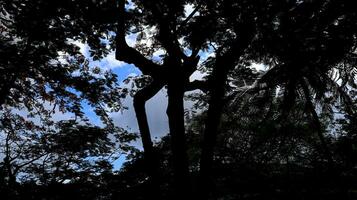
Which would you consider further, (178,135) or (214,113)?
(214,113)

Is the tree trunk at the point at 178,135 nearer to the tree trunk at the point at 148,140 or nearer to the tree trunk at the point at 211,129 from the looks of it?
the tree trunk at the point at 148,140

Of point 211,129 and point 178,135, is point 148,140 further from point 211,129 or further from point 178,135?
point 211,129

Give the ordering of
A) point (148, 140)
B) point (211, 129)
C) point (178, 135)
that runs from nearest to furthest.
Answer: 1. point (178, 135)
2. point (148, 140)
3. point (211, 129)

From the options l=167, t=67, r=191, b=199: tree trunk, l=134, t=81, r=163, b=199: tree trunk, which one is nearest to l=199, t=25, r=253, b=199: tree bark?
l=167, t=67, r=191, b=199: tree trunk

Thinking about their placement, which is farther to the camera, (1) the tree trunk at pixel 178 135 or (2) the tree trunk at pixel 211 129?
(2) the tree trunk at pixel 211 129

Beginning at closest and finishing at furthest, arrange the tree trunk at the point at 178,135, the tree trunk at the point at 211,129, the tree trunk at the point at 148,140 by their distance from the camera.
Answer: the tree trunk at the point at 178,135
the tree trunk at the point at 148,140
the tree trunk at the point at 211,129

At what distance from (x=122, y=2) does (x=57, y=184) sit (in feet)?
15.3

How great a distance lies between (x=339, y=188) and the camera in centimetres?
712

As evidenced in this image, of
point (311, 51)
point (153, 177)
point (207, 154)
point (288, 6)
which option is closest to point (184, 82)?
point (207, 154)

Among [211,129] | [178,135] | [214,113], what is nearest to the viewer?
[178,135]

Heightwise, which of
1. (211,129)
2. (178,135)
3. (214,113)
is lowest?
(178,135)

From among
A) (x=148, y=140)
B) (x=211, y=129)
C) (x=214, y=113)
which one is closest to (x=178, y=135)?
(x=148, y=140)

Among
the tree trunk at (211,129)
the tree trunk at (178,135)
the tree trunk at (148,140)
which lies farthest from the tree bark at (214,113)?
the tree trunk at (148,140)

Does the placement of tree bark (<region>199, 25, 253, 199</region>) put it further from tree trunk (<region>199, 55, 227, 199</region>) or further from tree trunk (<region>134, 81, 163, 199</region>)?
tree trunk (<region>134, 81, 163, 199</region>)
